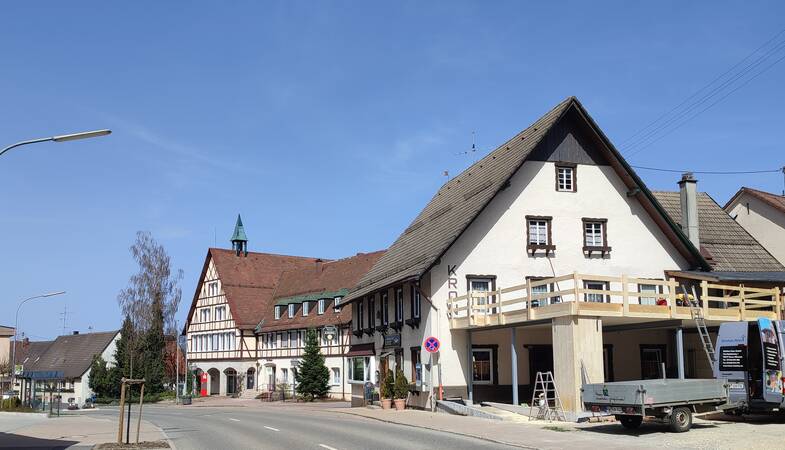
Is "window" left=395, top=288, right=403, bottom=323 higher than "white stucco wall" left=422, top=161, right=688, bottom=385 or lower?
lower

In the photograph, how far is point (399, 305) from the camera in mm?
36719

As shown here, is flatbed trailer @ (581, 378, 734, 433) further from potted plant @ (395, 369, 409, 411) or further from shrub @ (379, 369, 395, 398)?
shrub @ (379, 369, 395, 398)

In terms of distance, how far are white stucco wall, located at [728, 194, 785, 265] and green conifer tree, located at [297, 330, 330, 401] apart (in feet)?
91.0

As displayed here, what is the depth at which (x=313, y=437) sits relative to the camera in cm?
2116

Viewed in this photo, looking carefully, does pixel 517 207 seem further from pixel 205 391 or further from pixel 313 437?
pixel 205 391

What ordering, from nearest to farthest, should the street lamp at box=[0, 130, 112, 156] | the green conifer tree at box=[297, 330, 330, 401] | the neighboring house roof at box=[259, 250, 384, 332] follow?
the street lamp at box=[0, 130, 112, 156] < the green conifer tree at box=[297, 330, 330, 401] < the neighboring house roof at box=[259, 250, 384, 332]

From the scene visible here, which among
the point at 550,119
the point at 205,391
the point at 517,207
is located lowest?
the point at 205,391

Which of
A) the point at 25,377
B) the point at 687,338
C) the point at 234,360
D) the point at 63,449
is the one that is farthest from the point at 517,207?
the point at 234,360

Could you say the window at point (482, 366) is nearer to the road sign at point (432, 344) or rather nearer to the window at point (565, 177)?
the road sign at point (432, 344)

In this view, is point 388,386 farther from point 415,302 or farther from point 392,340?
point 415,302

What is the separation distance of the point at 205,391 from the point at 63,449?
53.5 m

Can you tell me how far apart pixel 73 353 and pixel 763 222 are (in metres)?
63.4

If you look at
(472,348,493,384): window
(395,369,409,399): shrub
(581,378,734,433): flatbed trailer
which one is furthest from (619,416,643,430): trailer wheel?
(395,369,409,399): shrub

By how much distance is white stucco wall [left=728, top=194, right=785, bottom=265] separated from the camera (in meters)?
46.9
